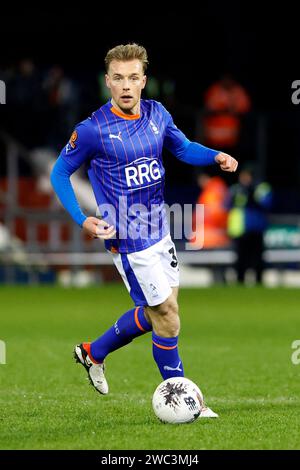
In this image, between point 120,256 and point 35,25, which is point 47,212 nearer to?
point 35,25

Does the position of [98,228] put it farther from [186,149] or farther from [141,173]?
[186,149]

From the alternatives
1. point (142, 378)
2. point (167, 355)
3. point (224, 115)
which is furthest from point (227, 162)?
point (224, 115)

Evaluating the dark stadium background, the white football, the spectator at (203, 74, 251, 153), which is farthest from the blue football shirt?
the dark stadium background

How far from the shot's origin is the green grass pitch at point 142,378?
6.41 m

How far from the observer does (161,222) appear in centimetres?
735

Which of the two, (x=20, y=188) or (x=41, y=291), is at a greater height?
(x=20, y=188)

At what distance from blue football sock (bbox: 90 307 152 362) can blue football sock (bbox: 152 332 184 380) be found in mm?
260

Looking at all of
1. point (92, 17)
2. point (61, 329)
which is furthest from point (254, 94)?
point (61, 329)

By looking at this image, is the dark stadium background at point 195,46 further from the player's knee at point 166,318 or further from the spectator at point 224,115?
the player's knee at point 166,318

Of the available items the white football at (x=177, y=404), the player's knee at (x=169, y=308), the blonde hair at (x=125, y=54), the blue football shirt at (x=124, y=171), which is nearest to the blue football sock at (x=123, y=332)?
the player's knee at (x=169, y=308)

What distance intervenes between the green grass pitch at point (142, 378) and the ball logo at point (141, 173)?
1.46 m

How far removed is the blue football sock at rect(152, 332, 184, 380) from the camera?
729 centimetres
